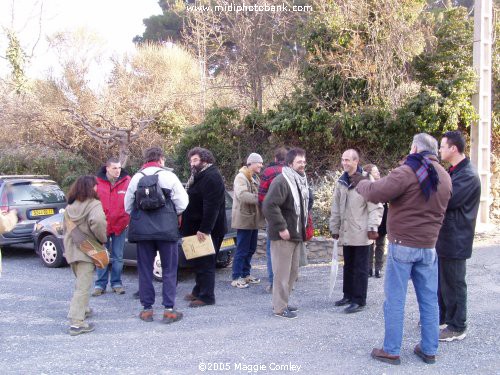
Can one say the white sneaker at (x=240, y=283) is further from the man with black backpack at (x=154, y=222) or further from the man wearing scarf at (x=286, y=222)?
the man with black backpack at (x=154, y=222)

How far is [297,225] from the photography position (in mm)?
5820

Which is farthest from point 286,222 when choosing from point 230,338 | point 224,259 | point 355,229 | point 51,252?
point 51,252

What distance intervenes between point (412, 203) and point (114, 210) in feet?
13.7

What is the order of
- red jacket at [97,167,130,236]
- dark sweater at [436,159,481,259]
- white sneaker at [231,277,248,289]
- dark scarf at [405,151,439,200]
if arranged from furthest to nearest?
white sneaker at [231,277,248,289] → red jacket at [97,167,130,236] → dark sweater at [436,159,481,259] → dark scarf at [405,151,439,200]

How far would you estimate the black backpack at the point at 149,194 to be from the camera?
5.52m

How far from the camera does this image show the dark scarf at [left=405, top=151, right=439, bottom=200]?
14.0 ft

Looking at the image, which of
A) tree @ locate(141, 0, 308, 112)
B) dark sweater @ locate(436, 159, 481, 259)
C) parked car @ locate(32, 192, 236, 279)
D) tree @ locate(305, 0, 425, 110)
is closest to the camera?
dark sweater @ locate(436, 159, 481, 259)

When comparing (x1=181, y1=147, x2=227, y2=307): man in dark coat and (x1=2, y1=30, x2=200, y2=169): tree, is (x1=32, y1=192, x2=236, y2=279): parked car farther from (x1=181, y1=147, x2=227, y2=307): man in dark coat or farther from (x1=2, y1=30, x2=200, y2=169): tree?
(x1=2, y1=30, x2=200, y2=169): tree

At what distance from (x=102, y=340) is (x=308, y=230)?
108 inches

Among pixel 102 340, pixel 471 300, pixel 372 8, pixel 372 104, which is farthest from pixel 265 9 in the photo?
pixel 102 340

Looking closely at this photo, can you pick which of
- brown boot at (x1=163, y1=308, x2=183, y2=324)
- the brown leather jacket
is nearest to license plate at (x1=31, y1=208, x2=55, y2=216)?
brown boot at (x1=163, y1=308, x2=183, y2=324)

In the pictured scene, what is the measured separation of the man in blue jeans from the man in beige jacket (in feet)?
9.67

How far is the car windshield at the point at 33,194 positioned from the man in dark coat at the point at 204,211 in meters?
5.27

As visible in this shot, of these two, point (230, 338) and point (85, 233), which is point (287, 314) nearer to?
point (230, 338)
